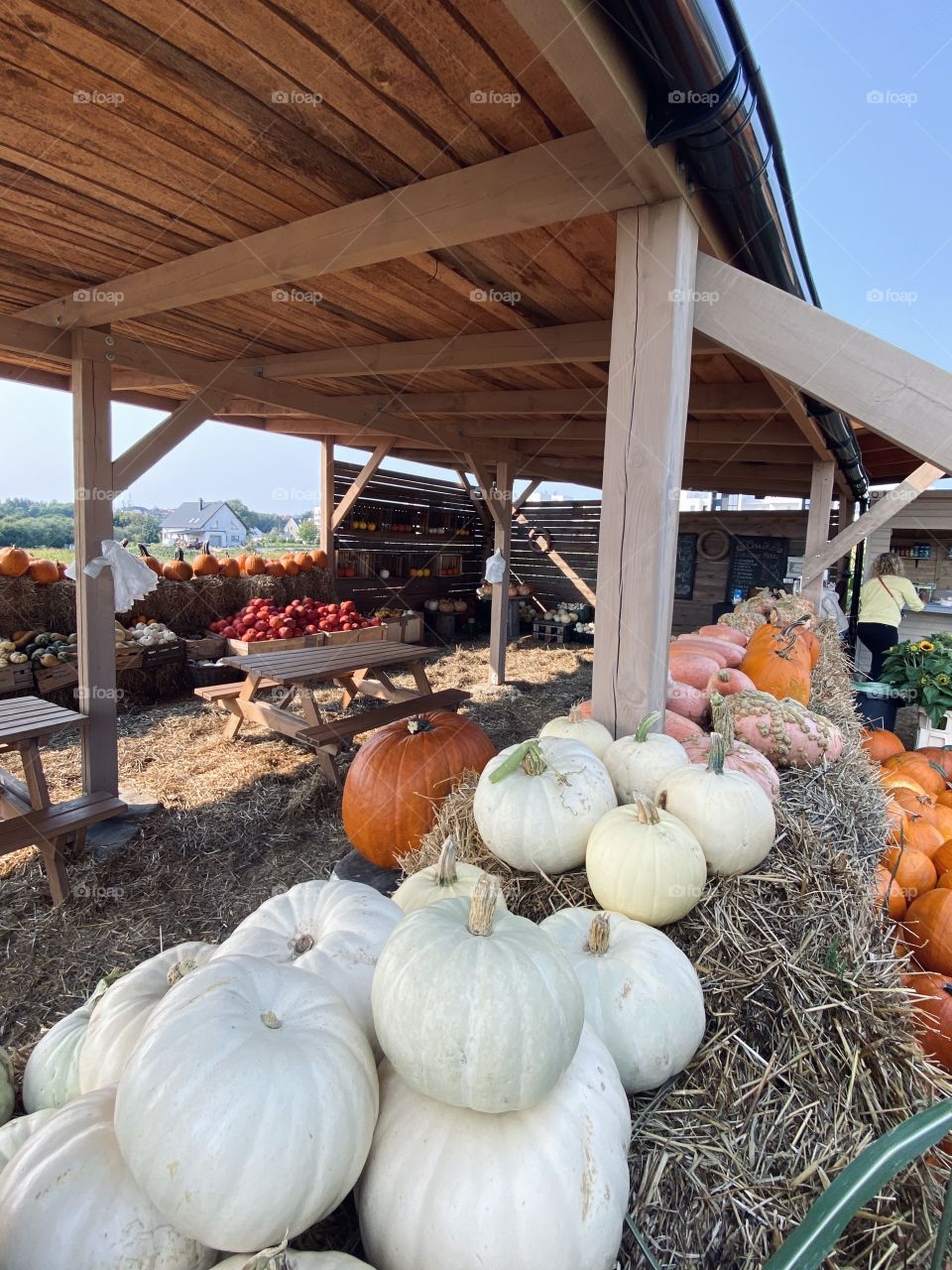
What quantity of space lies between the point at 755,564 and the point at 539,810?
32.3ft

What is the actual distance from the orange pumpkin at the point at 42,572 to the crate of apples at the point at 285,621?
152cm

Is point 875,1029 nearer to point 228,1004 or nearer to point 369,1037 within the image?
point 369,1037

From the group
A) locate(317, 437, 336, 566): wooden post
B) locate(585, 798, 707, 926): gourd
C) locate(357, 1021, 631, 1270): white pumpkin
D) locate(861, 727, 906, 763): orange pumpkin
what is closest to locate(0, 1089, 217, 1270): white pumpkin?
locate(357, 1021, 631, 1270): white pumpkin

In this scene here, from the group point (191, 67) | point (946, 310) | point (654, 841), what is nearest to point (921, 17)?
point (191, 67)

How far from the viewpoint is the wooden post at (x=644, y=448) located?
5.14 feet

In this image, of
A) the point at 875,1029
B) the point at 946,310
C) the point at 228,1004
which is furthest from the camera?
the point at 946,310

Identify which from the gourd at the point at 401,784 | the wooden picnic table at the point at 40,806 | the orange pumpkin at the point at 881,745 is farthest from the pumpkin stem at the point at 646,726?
the orange pumpkin at the point at 881,745

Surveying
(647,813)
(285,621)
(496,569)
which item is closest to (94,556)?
(285,621)

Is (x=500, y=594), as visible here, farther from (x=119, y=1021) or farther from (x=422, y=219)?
(x=119, y=1021)

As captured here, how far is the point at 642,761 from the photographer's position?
146 centimetres

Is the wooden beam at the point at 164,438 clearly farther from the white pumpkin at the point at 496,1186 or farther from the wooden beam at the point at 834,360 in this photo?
the white pumpkin at the point at 496,1186

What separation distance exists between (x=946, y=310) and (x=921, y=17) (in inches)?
176

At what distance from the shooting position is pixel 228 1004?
0.61m

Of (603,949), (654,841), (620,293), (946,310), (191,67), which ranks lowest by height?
(603,949)
